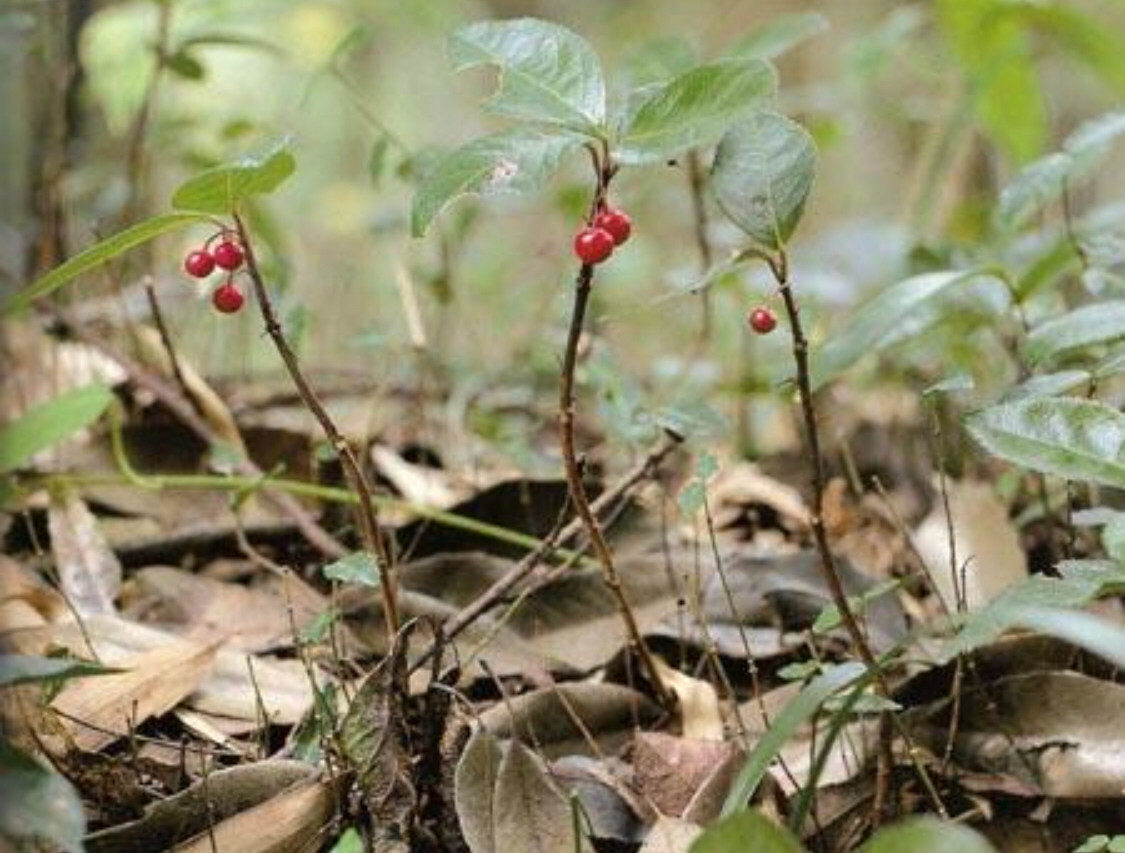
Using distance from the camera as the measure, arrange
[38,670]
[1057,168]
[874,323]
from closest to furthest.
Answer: [38,670] → [874,323] → [1057,168]

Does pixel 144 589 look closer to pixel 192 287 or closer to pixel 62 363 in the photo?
pixel 62 363

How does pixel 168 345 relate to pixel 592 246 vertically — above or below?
below

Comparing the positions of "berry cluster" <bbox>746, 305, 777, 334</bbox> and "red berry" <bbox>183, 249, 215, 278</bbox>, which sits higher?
"red berry" <bbox>183, 249, 215, 278</bbox>

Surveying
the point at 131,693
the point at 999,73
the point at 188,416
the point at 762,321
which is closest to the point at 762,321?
the point at 762,321

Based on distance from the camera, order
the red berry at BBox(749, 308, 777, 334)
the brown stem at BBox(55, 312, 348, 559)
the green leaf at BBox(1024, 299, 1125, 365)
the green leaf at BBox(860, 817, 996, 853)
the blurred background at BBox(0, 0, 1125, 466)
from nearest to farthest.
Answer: the green leaf at BBox(860, 817, 996, 853), the red berry at BBox(749, 308, 777, 334), the green leaf at BBox(1024, 299, 1125, 365), the brown stem at BBox(55, 312, 348, 559), the blurred background at BBox(0, 0, 1125, 466)

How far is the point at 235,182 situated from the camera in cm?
100

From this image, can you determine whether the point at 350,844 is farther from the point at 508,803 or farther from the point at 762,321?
the point at 762,321

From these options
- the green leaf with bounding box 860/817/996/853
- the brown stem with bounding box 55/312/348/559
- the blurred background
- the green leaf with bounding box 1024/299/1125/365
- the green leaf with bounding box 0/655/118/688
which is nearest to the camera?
the green leaf with bounding box 860/817/996/853

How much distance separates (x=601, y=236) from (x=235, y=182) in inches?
9.5

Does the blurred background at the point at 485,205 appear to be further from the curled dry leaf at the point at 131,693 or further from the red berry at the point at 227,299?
the curled dry leaf at the point at 131,693

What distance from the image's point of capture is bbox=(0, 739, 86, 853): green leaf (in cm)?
88

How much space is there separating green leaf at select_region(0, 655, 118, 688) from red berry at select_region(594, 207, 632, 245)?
1.40 feet

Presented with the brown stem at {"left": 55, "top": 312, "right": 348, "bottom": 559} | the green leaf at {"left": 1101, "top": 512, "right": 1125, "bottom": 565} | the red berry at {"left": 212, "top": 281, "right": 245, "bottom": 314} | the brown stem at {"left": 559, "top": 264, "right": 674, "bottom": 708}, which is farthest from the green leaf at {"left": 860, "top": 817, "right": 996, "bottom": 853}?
the brown stem at {"left": 55, "top": 312, "right": 348, "bottom": 559}

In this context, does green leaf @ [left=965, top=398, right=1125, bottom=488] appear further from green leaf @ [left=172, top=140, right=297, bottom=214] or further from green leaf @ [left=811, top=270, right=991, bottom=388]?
green leaf @ [left=172, top=140, right=297, bottom=214]
